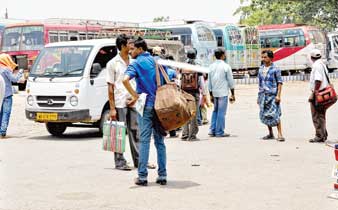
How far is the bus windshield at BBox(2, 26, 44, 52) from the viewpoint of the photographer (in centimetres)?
3136

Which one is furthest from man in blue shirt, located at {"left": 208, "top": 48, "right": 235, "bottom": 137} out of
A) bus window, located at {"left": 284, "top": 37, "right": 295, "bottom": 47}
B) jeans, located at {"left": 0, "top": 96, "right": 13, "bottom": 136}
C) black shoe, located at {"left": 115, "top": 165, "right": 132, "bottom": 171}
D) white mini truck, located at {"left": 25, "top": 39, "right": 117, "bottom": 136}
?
bus window, located at {"left": 284, "top": 37, "right": 295, "bottom": 47}

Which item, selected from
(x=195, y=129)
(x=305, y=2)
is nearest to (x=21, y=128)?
(x=195, y=129)

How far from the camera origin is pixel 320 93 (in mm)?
12562

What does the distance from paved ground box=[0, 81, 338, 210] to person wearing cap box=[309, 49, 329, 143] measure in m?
0.34

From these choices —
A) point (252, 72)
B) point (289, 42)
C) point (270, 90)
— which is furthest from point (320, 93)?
point (289, 42)

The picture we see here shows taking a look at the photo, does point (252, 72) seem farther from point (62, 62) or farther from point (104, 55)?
point (62, 62)

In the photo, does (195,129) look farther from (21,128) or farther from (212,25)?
(212,25)

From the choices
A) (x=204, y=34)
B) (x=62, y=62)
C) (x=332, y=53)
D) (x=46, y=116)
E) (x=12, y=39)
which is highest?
(x=12, y=39)

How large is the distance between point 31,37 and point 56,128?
1749cm

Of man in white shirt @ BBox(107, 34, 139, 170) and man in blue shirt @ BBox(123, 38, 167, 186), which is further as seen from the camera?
man in white shirt @ BBox(107, 34, 139, 170)

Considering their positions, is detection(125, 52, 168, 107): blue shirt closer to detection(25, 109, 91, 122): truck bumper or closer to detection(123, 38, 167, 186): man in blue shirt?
detection(123, 38, 167, 186): man in blue shirt

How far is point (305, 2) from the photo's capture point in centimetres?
5481

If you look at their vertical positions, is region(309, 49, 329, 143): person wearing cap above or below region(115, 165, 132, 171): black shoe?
above

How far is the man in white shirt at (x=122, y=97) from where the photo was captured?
988 cm
